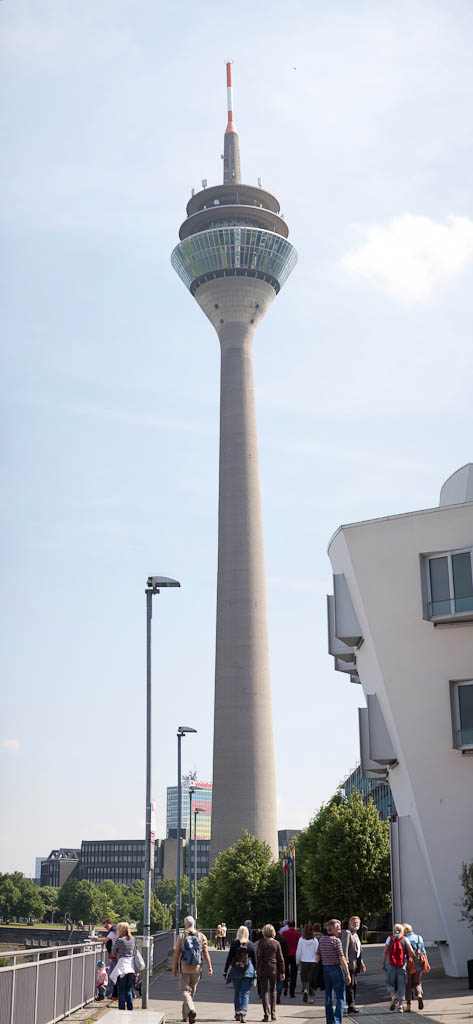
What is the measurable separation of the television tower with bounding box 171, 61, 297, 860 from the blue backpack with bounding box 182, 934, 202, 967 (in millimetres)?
69890

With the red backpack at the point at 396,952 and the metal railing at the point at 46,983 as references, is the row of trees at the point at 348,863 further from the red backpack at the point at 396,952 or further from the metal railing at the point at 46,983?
the red backpack at the point at 396,952

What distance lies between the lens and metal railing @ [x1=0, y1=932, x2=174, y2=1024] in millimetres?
13992

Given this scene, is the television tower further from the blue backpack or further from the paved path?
the blue backpack

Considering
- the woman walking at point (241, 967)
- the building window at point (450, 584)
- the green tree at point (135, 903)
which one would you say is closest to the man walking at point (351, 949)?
the woman walking at point (241, 967)

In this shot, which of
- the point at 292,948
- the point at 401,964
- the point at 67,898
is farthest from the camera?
the point at 67,898

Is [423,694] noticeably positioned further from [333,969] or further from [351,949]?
[333,969]

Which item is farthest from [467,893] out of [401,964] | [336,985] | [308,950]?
[336,985]

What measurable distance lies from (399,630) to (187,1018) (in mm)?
16247

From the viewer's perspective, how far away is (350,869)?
47156mm

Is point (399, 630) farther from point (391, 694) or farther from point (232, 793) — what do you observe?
point (232, 793)

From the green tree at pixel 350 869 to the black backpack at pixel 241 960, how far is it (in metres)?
27.7

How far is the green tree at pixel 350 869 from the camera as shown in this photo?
46656mm

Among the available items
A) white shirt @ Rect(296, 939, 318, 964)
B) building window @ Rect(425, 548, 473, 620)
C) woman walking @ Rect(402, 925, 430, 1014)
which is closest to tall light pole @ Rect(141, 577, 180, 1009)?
white shirt @ Rect(296, 939, 318, 964)

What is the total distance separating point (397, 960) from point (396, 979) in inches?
24.2
